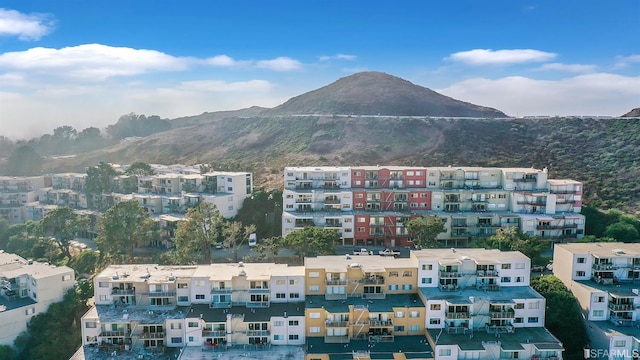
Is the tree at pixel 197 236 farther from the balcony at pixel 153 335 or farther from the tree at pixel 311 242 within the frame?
the balcony at pixel 153 335

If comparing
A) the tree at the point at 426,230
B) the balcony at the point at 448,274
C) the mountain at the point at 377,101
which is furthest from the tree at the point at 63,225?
the mountain at the point at 377,101

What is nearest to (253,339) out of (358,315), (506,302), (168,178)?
(358,315)

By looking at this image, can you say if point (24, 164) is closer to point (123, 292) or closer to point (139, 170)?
A: point (139, 170)

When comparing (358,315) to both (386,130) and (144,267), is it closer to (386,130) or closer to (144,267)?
(144,267)

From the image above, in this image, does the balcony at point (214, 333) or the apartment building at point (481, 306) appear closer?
the apartment building at point (481, 306)

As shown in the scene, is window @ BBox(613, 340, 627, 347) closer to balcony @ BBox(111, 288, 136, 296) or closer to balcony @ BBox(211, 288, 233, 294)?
balcony @ BBox(211, 288, 233, 294)

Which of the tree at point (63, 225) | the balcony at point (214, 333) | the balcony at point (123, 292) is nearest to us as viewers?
the balcony at point (214, 333)

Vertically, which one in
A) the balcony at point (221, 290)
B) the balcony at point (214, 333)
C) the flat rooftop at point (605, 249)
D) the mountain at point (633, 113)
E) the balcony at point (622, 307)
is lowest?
the balcony at point (214, 333)
